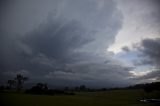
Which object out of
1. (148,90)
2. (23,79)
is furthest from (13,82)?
(148,90)

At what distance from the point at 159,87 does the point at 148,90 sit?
9.11 feet

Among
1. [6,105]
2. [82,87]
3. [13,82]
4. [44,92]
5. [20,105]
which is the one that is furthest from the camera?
[82,87]

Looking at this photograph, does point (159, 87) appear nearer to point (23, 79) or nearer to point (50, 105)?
point (50, 105)

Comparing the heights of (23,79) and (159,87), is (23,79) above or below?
above

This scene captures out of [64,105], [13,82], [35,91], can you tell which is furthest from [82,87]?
[64,105]

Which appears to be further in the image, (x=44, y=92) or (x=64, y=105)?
(x=44, y=92)

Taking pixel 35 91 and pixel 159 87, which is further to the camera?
pixel 35 91

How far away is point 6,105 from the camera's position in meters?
23.0

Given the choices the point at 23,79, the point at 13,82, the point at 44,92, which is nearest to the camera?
the point at 44,92

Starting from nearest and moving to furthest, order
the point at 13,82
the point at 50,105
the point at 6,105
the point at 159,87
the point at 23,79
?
the point at 6,105 < the point at 50,105 < the point at 159,87 < the point at 23,79 < the point at 13,82

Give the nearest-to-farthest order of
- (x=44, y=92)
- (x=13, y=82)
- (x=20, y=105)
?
(x=20, y=105), (x=44, y=92), (x=13, y=82)

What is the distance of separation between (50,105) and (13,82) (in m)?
57.7

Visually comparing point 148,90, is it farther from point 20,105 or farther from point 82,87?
point 82,87

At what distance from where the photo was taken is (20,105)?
82.1 ft
